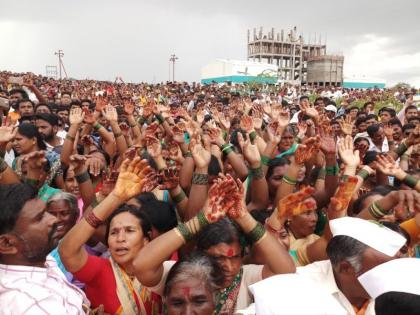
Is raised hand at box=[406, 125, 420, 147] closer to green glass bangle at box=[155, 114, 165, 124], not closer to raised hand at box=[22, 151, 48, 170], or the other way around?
green glass bangle at box=[155, 114, 165, 124]

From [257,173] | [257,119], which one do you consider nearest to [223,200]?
[257,173]

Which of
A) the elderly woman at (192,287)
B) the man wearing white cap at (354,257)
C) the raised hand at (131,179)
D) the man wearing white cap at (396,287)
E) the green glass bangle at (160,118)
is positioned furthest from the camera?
the green glass bangle at (160,118)

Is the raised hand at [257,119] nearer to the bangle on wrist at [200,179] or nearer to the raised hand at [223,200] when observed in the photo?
the bangle on wrist at [200,179]

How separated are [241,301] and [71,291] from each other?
2.98ft

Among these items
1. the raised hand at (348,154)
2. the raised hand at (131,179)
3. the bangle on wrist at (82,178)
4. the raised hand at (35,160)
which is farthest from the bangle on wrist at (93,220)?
the raised hand at (348,154)

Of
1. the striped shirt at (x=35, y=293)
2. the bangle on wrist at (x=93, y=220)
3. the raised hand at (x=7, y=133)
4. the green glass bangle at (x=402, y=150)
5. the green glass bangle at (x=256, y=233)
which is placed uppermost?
the raised hand at (x=7, y=133)

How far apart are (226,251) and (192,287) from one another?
351 mm

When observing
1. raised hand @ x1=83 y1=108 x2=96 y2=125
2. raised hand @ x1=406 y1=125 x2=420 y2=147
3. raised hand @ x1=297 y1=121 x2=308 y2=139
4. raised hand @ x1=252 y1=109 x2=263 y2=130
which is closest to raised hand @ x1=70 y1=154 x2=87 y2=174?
raised hand @ x1=83 y1=108 x2=96 y2=125

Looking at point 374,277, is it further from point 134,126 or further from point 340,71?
point 340,71

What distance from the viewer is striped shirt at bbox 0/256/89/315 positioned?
157cm

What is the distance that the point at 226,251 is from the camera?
2.25m

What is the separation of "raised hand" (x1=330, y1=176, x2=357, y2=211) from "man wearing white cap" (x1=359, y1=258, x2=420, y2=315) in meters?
1.11

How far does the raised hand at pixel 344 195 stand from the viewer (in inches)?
99.7

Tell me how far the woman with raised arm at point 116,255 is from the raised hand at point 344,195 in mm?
1211
